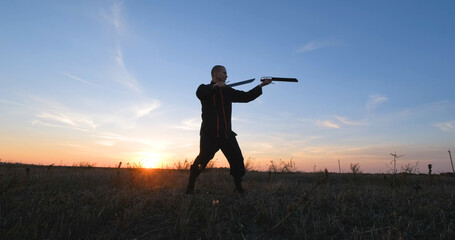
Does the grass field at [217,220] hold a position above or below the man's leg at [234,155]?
below

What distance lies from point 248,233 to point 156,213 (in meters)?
1.19

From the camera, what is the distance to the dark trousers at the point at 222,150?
442 centimetres

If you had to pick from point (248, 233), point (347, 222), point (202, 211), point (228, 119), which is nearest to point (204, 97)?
point (228, 119)

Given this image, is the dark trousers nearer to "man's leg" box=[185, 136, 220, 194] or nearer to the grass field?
"man's leg" box=[185, 136, 220, 194]

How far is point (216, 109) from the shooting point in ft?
14.7

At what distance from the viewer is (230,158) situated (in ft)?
14.8

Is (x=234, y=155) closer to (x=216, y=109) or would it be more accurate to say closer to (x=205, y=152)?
(x=205, y=152)

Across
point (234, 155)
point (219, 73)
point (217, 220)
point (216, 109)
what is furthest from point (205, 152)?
point (217, 220)

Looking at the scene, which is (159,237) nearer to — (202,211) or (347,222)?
(202,211)

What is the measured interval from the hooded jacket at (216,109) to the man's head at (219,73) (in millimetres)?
213

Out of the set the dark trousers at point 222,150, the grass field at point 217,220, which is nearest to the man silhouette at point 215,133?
the dark trousers at point 222,150

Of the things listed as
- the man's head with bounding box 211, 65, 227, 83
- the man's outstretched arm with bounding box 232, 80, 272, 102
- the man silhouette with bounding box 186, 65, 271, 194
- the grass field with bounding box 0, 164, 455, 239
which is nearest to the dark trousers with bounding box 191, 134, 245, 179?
the man silhouette with bounding box 186, 65, 271, 194

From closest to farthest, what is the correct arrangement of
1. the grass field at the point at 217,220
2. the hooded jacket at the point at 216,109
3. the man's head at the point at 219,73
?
the grass field at the point at 217,220 < the hooded jacket at the point at 216,109 < the man's head at the point at 219,73

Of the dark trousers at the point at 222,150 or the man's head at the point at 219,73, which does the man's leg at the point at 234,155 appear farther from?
the man's head at the point at 219,73
